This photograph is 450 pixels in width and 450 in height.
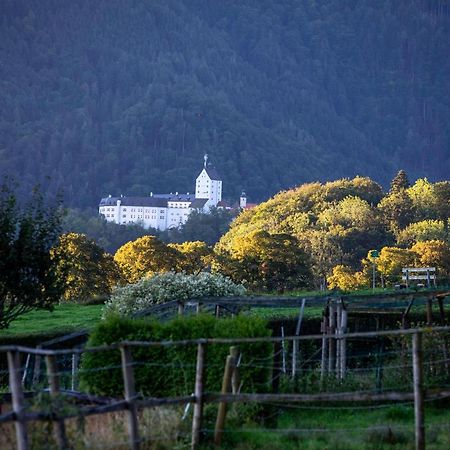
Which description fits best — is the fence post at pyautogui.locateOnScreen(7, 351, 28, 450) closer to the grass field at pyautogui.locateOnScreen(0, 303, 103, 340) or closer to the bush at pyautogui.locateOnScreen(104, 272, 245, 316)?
the grass field at pyautogui.locateOnScreen(0, 303, 103, 340)

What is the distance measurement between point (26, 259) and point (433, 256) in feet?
172

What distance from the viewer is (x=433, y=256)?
73562 millimetres

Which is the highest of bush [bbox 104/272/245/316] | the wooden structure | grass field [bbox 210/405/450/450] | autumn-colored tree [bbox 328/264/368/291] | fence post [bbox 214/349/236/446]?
autumn-colored tree [bbox 328/264/368/291]

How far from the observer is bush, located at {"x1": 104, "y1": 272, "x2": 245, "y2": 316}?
35.8 meters

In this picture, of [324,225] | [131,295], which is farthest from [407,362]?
[324,225]

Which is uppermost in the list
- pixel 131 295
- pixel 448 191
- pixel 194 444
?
pixel 448 191

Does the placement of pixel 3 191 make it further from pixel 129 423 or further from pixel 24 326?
pixel 129 423

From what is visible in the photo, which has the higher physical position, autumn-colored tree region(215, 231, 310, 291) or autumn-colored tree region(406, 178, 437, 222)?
autumn-colored tree region(406, 178, 437, 222)

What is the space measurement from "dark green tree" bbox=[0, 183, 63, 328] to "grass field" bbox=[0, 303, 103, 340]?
14.9 ft

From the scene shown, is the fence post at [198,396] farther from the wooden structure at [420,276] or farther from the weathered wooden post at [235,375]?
the wooden structure at [420,276]

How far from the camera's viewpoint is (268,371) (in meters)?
16.9

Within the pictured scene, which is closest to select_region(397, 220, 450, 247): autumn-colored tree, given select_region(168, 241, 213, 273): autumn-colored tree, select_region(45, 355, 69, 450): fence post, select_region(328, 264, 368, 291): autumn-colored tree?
select_region(328, 264, 368, 291): autumn-colored tree

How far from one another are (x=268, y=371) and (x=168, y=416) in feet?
13.4

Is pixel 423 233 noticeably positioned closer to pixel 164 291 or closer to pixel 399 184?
pixel 399 184
